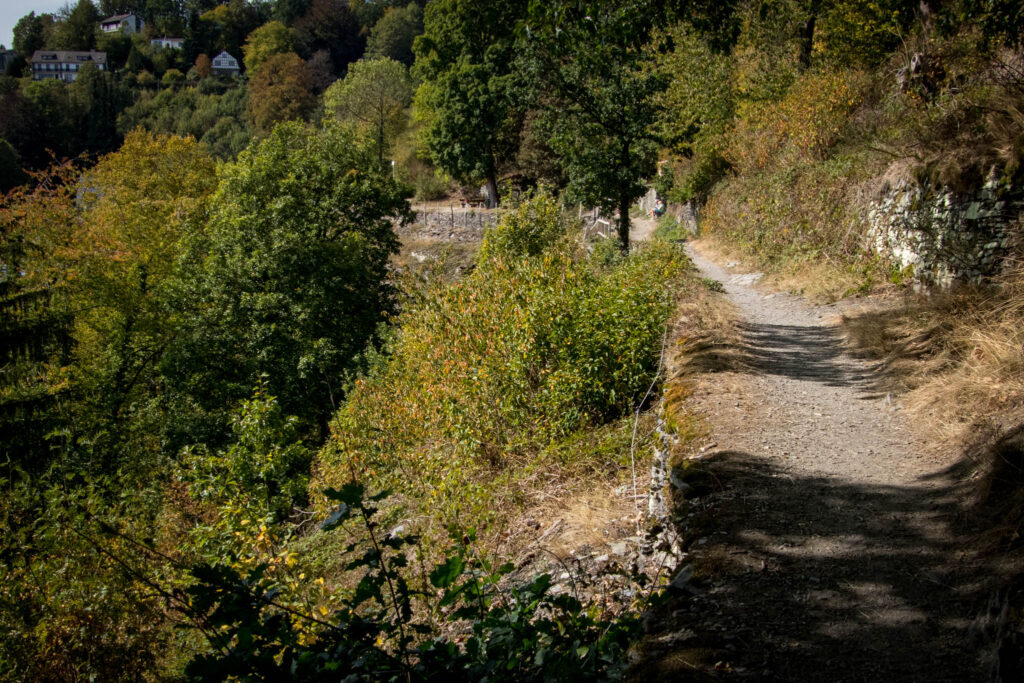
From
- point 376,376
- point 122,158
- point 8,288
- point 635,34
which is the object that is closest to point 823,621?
point 635,34

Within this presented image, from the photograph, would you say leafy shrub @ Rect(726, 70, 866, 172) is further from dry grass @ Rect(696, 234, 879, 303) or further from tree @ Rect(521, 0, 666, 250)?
tree @ Rect(521, 0, 666, 250)

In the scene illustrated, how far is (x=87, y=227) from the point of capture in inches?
994

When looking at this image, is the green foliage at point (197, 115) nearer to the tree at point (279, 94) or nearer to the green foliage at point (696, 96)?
the tree at point (279, 94)

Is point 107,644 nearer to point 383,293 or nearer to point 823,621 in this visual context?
point 823,621

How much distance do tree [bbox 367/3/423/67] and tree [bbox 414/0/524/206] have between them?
6240cm

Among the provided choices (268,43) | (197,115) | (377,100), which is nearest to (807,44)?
(377,100)

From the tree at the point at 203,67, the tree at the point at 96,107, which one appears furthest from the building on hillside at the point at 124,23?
the tree at the point at 96,107

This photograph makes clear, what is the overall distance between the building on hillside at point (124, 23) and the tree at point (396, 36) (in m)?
62.0

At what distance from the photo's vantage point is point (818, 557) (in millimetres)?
4125

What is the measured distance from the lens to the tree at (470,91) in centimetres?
3388

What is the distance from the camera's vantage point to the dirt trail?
3.27 m

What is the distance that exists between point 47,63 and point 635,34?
5676 inches

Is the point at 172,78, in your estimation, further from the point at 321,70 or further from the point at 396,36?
the point at 396,36

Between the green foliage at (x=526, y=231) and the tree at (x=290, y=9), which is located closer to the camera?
the green foliage at (x=526, y=231)
